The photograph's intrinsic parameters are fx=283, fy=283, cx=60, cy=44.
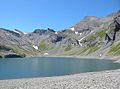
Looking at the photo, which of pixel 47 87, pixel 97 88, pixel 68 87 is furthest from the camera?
pixel 47 87

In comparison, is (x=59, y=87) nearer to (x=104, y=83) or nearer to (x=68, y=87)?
(x=68, y=87)

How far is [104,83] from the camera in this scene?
45656 millimetres

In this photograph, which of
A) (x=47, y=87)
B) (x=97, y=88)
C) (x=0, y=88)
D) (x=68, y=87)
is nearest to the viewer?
(x=97, y=88)

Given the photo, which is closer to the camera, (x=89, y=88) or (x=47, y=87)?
(x=89, y=88)

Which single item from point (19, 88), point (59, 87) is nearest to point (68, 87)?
point (59, 87)

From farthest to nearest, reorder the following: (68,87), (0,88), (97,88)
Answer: (0,88)
(68,87)
(97,88)

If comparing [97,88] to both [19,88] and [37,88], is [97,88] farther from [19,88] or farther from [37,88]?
[19,88]

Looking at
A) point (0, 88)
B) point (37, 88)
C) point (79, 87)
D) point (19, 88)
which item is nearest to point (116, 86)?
point (79, 87)

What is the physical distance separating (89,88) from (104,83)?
422 cm

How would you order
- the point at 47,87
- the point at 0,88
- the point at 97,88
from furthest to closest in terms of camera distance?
the point at 0,88 → the point at 47,87 → the point at 97,88

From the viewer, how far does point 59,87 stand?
153 ft

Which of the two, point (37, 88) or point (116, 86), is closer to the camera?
point (116, 86)

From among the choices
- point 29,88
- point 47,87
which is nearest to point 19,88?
point 29,88

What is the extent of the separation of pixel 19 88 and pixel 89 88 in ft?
45.6
